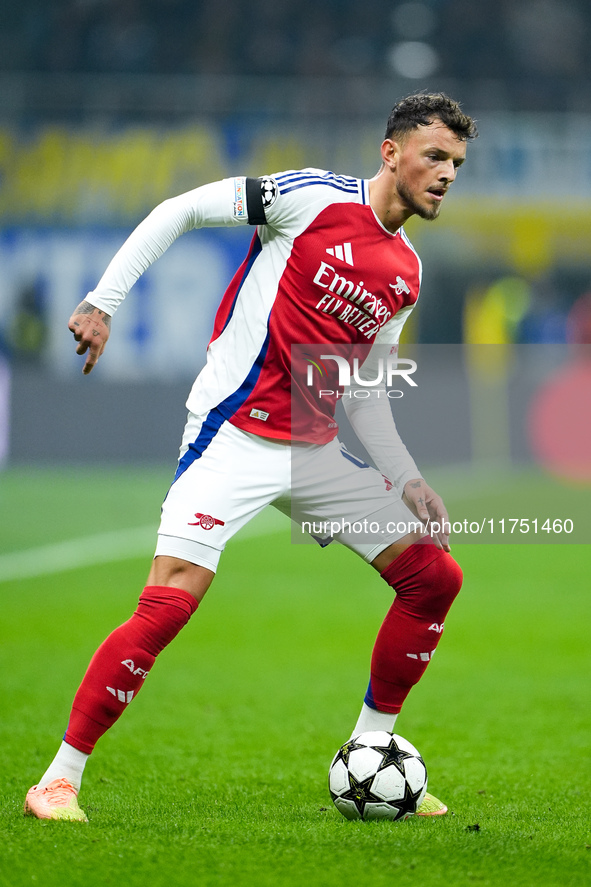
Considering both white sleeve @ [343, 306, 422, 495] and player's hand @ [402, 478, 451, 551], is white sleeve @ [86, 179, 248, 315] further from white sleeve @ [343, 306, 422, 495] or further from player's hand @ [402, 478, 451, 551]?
player's hand @ [402, 478, 451, 551]

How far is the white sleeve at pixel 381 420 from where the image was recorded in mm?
3633

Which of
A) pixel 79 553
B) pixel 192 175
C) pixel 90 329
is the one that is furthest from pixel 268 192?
pixel 192 175

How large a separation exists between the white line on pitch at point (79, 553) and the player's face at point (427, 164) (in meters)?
5.93

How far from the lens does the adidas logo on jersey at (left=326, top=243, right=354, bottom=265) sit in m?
3.38

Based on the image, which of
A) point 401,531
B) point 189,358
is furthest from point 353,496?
point 189,358

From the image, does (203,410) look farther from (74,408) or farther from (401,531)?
(74,408)

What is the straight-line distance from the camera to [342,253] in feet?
11.1

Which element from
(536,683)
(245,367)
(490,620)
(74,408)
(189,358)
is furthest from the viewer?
(189,358)

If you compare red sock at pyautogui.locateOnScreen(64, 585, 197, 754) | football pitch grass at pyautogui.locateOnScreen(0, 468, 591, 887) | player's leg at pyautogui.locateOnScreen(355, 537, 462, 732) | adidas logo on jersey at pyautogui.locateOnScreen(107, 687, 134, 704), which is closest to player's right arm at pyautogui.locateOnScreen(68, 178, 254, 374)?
red sock at pyautogui.locateOnScreen(64, 585, 197, 754)

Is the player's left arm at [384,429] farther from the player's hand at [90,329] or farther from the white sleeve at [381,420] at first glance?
the player's hand at [90,329]

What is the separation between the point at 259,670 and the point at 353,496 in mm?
2725

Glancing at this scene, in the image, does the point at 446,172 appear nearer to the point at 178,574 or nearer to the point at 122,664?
the point at 178,574

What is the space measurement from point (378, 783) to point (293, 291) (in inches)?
59.8

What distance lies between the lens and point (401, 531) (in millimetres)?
3418
